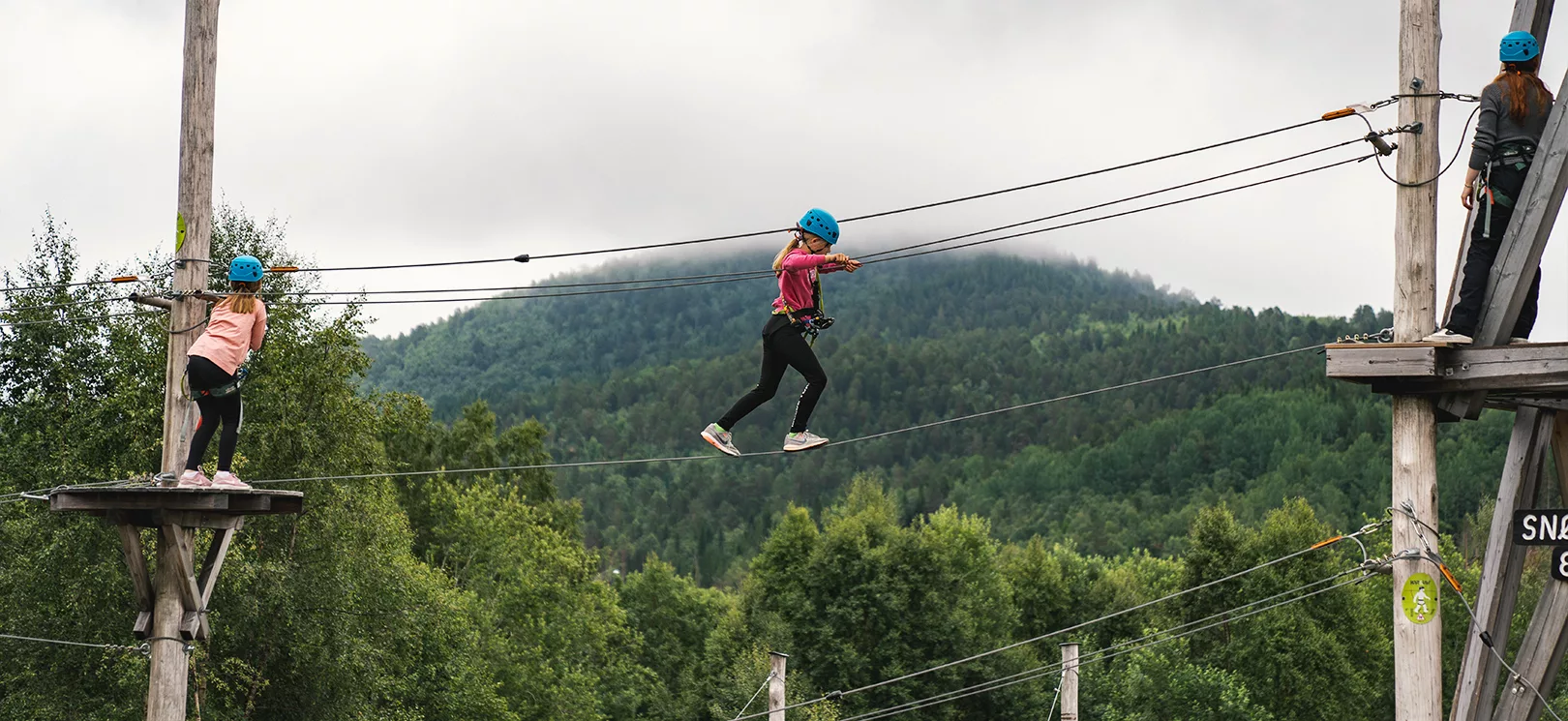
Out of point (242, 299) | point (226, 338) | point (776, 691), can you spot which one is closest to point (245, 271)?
point (242, 299)

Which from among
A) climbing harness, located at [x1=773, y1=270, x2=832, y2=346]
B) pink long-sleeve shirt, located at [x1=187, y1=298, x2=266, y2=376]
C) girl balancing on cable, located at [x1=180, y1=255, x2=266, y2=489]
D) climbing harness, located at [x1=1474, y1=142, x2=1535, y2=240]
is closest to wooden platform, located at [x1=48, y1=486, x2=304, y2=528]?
girl balancing on cable, located at [x1=180, y1=255, x2=266, y2=489]

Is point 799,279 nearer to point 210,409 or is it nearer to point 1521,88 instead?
point 210,409

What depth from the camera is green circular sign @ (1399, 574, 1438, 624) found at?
9.51 meters

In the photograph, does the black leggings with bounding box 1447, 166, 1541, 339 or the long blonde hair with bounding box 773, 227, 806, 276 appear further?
the long blonde hair with bounding box 773, 227, 806, 276

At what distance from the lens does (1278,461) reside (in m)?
104

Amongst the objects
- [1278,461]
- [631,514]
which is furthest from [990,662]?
[631,514]

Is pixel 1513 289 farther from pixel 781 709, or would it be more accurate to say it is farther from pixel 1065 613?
pixel 1065 613

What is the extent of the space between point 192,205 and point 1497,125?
30.6 ft

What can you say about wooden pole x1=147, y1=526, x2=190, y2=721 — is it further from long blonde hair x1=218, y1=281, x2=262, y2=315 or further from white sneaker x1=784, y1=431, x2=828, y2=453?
white sneaker x1=784, y1=431, x2=828, y2=453

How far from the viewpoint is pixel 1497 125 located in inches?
388

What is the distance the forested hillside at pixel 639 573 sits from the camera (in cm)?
2573

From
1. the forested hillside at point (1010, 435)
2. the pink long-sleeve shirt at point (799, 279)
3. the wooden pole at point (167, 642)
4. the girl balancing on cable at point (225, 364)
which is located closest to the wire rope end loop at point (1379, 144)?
the pink long-sleeve shirt at point (799, 279)

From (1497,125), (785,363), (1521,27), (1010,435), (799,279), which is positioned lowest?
(785,363)

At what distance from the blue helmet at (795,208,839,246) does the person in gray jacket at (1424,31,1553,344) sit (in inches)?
165
